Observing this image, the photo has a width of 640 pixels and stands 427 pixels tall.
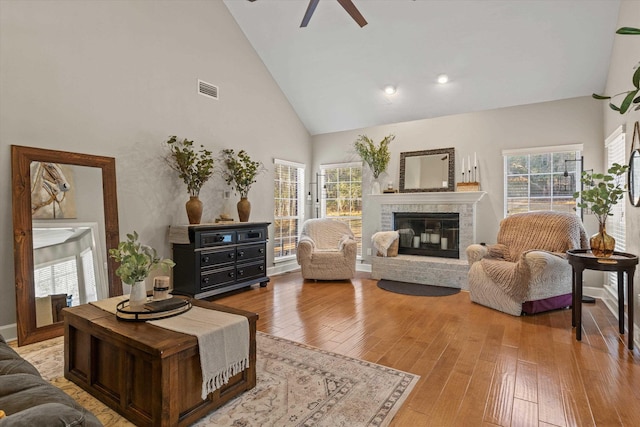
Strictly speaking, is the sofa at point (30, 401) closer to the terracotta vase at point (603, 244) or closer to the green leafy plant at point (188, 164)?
the green leafy plant at point (188, 164)

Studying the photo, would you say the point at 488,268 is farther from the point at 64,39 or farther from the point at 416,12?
the point at 64,39

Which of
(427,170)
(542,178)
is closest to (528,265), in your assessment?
(542,178)

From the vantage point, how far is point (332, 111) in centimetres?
617

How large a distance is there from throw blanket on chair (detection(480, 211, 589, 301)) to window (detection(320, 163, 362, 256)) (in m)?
2.64

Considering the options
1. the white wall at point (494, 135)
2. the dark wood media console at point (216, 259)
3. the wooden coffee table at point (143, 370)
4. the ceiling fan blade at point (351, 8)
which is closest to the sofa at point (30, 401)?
the wooden coffee table at point (143, 370)

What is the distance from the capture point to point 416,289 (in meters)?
4.81

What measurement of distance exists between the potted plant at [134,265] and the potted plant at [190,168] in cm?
216

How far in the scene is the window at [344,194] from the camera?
254 inches

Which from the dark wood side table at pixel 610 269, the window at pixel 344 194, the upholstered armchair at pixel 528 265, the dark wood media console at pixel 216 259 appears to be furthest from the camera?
the window at pixel 344 194

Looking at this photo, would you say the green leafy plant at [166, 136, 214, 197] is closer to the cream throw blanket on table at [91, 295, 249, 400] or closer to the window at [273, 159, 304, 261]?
the window at [273, 159, 304, 261]

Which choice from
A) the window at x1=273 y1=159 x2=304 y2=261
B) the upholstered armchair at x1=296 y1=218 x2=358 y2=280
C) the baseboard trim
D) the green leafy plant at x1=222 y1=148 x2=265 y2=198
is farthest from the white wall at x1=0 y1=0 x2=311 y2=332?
the upholstered armchair at x1=296 y1=218 x2=358 y2=280

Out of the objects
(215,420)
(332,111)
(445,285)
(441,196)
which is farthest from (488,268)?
(332,111)

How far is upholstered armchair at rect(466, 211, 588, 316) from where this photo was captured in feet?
11.5

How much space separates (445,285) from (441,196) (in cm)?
139
